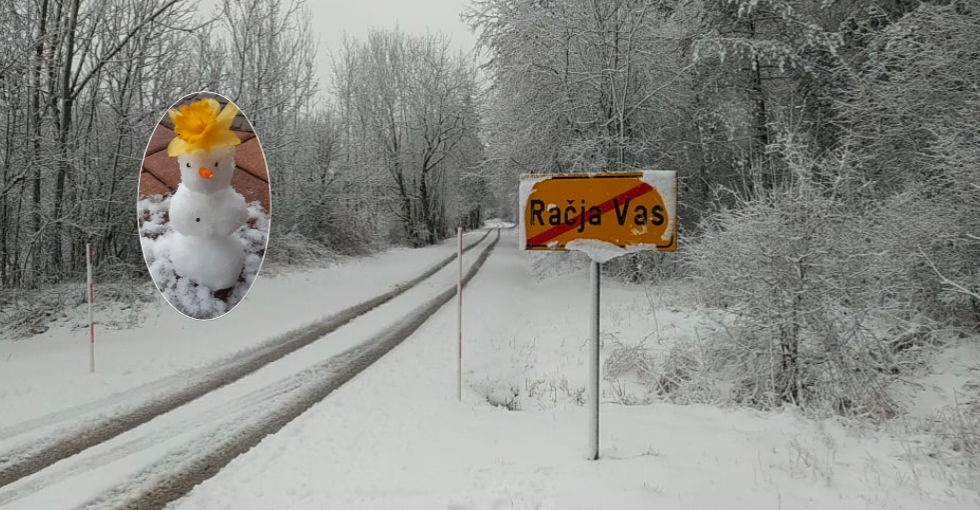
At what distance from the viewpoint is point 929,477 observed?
3785 millimetres

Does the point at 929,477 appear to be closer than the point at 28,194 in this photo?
Yes

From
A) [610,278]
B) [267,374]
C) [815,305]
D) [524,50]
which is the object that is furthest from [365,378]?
[524,50]

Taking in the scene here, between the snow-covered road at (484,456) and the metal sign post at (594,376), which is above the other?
the metal sign post at (594,376)

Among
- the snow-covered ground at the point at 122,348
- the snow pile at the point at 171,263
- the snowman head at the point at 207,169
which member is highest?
the snowman head at the point at 207,169

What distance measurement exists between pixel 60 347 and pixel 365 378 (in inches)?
175

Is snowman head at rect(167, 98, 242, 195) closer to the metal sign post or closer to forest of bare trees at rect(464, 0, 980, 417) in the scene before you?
the metal sign post

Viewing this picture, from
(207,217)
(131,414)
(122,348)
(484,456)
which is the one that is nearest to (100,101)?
(122,348)

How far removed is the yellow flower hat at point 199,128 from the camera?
1.28 m

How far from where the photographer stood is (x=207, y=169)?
4.24ft

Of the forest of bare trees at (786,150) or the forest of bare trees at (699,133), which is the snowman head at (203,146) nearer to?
the forest of bare trees at (699,133)

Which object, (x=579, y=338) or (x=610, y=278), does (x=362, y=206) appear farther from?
(x=579, y=338)

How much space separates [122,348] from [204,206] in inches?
281

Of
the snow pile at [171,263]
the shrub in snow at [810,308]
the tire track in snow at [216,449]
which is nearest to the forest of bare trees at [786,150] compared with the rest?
the shrub in snow at [810,308]

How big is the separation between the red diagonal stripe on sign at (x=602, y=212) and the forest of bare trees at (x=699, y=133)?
1917 mm
